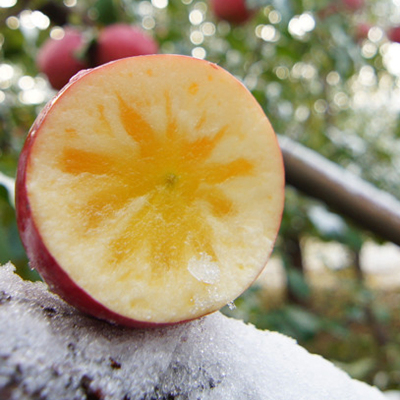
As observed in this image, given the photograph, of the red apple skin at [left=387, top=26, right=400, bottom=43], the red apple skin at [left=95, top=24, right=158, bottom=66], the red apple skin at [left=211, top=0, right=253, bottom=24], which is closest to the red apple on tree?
the red apple skin at [left=387, top=26, right=400, bottom=43]

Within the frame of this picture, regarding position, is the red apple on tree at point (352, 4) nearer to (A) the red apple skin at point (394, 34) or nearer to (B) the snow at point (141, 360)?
(A) the red apple skin at point (394, 34)

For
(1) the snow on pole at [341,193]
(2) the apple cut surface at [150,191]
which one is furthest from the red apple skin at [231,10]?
(2) the apple cut surface at [150,191]

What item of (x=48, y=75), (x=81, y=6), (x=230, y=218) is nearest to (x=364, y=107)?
(x=81, y=6)

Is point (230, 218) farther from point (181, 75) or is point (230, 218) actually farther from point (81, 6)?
point (81, 6)

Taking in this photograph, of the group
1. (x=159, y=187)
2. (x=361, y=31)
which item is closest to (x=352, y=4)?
(x=361, y=31)

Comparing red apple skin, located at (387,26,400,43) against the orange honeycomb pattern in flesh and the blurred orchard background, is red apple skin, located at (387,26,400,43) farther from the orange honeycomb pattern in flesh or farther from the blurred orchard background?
the orange honeycomb pattern in flesh

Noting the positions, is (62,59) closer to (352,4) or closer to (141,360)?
(141,360)

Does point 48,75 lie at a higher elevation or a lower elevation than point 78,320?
lower
